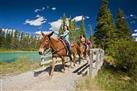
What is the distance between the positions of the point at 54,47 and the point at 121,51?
10.6 metres

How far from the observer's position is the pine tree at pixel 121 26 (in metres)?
54.4

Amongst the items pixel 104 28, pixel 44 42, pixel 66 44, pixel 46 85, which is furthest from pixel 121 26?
pixel 46 85

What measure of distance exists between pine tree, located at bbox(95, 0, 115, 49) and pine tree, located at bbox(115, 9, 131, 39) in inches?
179

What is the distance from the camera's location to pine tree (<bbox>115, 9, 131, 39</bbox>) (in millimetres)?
54438

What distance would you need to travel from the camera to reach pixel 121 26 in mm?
54875

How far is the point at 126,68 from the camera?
75.3ft

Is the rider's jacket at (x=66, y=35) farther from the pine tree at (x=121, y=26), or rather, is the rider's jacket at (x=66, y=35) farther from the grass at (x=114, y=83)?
the pine tree at (x=121, y=26)

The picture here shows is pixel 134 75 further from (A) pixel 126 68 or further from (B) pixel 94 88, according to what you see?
(B) pixel 94 88

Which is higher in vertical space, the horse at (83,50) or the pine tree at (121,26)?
the pine tree at (121,26)

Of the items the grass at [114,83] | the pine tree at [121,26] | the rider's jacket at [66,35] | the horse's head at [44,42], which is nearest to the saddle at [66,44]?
the rider's jacket at [66,35]

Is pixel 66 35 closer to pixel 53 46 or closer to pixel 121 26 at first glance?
pixel 53 46

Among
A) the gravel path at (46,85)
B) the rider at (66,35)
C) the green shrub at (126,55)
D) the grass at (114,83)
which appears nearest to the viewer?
the gravel path at (46,85)

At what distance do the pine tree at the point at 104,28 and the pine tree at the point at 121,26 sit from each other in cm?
455

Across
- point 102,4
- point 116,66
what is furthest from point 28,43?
point 116,66
